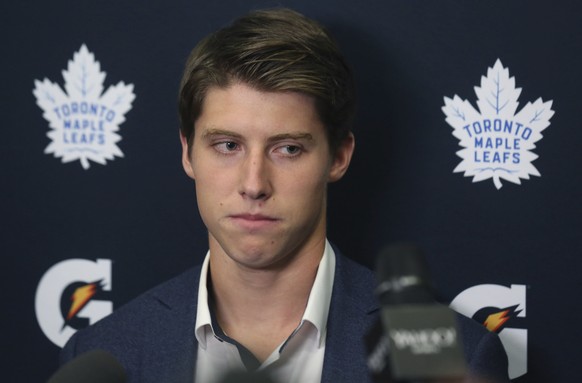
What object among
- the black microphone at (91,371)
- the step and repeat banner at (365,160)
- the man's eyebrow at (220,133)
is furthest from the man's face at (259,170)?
the black microphone at (91,371)

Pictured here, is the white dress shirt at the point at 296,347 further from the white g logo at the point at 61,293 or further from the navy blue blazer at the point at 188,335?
the white g logo at the point at 61,293

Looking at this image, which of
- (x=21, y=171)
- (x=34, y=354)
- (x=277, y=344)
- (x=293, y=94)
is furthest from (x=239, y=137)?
(x=34, y=354)

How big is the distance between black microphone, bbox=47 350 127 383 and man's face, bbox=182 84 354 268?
0.55m

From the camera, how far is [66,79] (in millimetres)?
1794

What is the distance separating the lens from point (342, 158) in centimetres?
155

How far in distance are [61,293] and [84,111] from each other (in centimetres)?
41

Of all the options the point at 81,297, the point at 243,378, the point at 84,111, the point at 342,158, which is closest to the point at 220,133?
the point at 342,158

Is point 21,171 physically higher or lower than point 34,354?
higher

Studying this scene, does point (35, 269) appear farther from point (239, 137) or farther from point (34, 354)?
point (239, 137)

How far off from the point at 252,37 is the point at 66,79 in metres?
0.55

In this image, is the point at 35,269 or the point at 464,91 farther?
the point at 35,269

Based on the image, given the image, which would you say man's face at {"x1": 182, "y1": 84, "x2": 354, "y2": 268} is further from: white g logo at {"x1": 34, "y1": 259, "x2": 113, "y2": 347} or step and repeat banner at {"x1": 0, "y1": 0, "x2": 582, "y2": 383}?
white g logo at {"x1": 34, "y1": 259, "x2": 113, "y2": 347}

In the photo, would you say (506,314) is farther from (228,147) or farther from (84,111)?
(84,111)

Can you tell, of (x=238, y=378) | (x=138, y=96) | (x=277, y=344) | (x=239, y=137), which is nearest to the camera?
(x=238, y=378)
